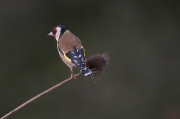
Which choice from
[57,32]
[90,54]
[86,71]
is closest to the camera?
[86,71]

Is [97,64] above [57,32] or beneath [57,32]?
beneath

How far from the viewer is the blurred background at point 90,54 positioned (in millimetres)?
6965

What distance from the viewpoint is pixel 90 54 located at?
7.10 m

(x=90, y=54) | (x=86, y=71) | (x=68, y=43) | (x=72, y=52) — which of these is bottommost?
(x=86, y=71)

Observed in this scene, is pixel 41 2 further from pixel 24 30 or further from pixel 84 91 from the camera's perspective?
pixel 84 91

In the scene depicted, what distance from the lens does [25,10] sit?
22.8ft

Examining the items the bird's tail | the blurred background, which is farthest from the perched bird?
the blurred background

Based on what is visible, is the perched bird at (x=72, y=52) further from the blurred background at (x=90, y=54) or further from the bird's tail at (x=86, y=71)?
the blurred background at (x=90, y=54)

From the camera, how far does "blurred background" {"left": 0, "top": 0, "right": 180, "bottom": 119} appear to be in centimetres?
696

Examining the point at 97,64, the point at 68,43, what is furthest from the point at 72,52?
the point at 97,64

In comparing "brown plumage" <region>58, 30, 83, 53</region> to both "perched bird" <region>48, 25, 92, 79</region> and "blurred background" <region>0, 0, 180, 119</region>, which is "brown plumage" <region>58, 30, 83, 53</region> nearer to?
"perched bird" <region>48, 25, 92, 79</region>

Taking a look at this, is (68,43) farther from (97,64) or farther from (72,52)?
(97,64)

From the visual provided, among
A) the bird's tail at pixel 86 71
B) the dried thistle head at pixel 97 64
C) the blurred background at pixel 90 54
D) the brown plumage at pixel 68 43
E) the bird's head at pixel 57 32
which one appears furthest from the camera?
the blurred background at pixel 90 54

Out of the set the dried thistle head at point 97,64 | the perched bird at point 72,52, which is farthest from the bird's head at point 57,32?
the dried thistle head at point 97,64
